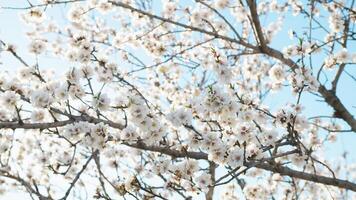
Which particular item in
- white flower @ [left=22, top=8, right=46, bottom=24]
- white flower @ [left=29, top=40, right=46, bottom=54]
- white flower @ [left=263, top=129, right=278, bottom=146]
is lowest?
white flower @ [left=263, top=129, right=278, bottom=146]

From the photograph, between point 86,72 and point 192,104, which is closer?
point 192,104

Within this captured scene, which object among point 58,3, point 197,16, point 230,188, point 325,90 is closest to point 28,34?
point 197,16

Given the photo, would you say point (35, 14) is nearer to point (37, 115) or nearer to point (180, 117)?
point (37, 115)

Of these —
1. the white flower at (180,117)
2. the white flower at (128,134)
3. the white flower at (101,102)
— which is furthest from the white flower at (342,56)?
the white flower at (101,102)

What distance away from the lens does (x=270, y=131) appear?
3.84 meters

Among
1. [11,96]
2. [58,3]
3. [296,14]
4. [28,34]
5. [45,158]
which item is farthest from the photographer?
[28,34]

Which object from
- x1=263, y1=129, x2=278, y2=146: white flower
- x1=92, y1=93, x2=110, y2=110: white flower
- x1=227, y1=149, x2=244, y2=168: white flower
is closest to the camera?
x1=227, y1=149, x2=244, y2=168: white flower

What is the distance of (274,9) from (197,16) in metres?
1.97

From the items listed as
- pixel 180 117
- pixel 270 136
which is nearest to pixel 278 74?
pixel 270 136

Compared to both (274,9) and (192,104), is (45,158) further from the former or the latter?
(274,9)

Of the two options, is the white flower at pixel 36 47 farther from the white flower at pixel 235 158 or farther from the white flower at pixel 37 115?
the white flower at pixel 235 158

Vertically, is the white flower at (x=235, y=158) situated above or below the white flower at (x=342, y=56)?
below

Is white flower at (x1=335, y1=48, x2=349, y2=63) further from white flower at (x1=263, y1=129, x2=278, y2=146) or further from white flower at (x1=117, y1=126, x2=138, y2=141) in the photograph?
white flower at (x1=117, y1=126, x2=138, y2=141)

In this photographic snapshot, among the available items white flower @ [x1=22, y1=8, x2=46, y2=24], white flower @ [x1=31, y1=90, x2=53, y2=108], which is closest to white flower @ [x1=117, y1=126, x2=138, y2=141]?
white flower @ [x1=31, y1=90, x2=53, y2=108]
